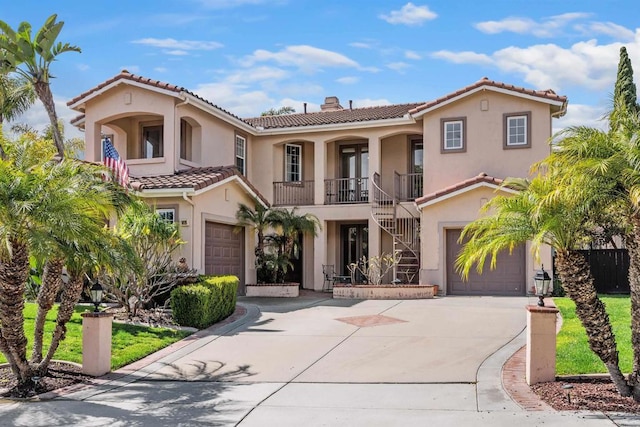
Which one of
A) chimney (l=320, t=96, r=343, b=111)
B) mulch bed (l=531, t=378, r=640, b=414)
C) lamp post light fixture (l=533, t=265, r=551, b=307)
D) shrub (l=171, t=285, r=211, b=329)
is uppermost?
chimney (l=320, t=96, r=343, b=111)

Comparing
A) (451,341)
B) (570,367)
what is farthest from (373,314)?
(570,367)

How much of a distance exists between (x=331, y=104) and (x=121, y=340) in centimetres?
1961

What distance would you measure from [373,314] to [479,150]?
8.90m

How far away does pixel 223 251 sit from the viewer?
800 inches

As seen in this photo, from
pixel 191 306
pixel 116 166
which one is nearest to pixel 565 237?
pixel 191 306

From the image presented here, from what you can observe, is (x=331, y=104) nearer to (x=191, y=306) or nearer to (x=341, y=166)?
(x=341, y=166)

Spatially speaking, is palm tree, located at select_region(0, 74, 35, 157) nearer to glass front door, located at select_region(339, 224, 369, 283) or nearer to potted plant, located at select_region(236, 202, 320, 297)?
potted plant, located at select_region(236, 202, 320, 297)

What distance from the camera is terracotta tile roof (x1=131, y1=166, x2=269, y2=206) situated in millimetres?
17922

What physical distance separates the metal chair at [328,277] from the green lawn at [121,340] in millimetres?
11155

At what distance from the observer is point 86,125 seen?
21281mm

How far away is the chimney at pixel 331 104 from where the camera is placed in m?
29.8

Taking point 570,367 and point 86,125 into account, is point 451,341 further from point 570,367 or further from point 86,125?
point 86,125

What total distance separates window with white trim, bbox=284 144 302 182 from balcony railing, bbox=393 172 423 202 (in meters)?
4.20

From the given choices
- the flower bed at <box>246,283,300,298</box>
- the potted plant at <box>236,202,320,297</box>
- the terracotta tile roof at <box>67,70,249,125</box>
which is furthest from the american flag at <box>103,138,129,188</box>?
the flower bed at <box>246,283,300,298</box>
